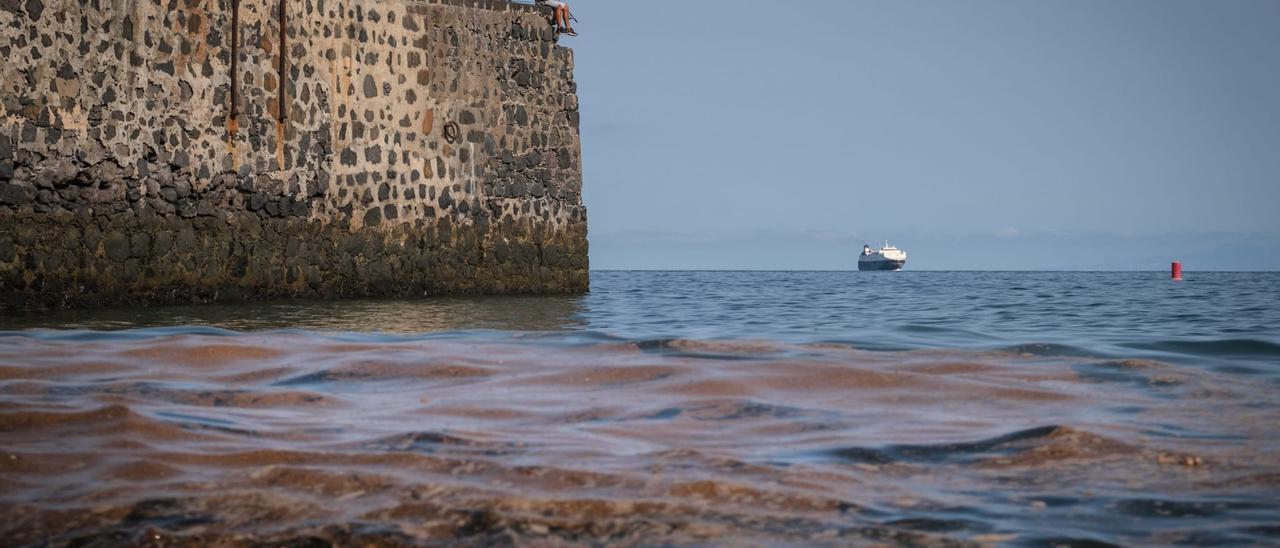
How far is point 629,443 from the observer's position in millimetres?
3396

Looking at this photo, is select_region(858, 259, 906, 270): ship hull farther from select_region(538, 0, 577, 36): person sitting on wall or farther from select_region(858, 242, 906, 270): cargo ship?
select_region(538, 0, 577, 36): person sitting on wall

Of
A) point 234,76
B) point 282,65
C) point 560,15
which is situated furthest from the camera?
point 560,15

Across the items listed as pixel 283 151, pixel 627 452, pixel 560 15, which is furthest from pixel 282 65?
pixel 627 452

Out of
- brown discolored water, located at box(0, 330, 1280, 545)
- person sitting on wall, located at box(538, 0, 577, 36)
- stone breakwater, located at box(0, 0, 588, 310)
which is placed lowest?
brown discolored water, located at box(0, 330, 1280, 545)

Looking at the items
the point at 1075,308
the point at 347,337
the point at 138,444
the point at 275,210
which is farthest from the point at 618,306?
the point at 138,444

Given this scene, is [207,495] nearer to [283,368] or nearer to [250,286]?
[283,368]

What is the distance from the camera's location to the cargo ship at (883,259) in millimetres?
68438

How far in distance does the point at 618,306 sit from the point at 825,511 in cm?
1075

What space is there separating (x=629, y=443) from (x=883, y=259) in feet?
219

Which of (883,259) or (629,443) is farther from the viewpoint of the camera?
(883,259)

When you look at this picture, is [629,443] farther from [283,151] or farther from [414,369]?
[283,151]

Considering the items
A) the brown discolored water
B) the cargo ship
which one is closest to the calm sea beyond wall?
the brown discolored water

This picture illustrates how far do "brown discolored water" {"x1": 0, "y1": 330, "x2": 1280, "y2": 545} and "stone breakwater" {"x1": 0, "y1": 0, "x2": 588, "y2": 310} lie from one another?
19.8 ft

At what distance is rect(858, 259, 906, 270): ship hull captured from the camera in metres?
68.9
